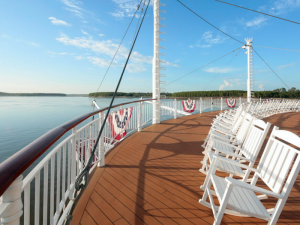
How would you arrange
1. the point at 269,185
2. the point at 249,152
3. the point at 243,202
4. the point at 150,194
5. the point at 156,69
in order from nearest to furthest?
A: the point at 243,202 < the point at 269,185 < the point at 150,194 < the point at 249,152 < the point at 156,69

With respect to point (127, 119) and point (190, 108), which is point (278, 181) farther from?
point (190, 108)

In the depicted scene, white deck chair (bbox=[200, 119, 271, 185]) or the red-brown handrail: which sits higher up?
the red-brown handrail

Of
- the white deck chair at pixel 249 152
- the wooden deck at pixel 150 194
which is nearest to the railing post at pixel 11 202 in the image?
the wooden deck at pixel 150 194

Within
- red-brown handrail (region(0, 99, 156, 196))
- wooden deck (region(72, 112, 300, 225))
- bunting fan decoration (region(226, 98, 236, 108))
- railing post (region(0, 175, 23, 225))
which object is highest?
red-brown handrail (region(0, 99, 156, 196))

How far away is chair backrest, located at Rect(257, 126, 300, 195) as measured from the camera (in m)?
1.27

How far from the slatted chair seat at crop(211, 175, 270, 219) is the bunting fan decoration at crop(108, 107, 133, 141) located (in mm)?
2554

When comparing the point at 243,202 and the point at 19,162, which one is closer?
the point at 19,162

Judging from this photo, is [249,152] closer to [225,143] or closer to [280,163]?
[225,143]

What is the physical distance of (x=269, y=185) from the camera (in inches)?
58.7

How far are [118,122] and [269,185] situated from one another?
3086 mm

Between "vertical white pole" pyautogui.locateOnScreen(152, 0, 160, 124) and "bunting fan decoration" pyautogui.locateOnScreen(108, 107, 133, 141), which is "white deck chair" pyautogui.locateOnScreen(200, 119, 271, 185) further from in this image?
"vertical white pole" pyautogui.locateOnScreen(152, 0, 160, 124)

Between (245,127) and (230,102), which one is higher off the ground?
(245,127)

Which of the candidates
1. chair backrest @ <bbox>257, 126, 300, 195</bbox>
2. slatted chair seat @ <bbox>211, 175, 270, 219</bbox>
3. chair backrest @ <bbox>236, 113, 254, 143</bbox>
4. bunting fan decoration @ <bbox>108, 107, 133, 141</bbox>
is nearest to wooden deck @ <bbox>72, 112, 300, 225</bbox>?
slatted chair seat @ <bbox>211, 175, 270, 219</bbox>

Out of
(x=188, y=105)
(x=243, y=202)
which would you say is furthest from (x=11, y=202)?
(x=188, y=105)
